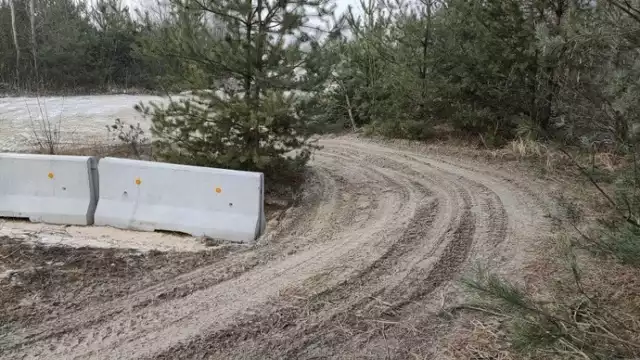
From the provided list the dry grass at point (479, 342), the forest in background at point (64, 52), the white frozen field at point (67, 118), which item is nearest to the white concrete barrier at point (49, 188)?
the white frozen field at point (67, 118)

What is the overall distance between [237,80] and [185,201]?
88.2 inches

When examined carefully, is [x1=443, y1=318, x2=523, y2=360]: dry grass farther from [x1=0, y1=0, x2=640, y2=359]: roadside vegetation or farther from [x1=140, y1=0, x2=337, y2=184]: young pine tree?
[x1=140, y1=0, x2=337, y2=184]: young pine tree

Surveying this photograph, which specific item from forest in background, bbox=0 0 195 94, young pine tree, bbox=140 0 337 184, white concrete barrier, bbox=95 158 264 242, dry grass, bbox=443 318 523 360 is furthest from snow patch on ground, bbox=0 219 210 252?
forest in background, bbox=0 0 195 94

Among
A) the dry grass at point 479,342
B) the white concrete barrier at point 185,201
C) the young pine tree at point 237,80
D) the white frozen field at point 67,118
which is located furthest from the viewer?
the white frozen field at point 67,118

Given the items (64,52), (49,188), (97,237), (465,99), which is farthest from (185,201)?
(64,52)

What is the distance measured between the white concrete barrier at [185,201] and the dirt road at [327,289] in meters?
0.42

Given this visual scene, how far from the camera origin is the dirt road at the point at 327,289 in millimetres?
3932

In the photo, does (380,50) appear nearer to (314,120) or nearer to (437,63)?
(437,63)

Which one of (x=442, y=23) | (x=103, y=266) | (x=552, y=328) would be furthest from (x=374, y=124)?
(x=552, y=328)

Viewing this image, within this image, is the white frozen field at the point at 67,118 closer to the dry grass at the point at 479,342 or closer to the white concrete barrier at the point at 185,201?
the white concrete barrier at the point at 185,201

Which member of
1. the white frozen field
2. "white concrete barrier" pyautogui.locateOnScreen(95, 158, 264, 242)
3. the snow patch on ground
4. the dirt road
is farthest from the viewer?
the white frozen field

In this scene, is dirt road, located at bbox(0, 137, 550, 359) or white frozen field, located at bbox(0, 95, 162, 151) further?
white frozen field, located at bbox(0, 95, 162, 151)

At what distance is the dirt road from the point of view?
393cm

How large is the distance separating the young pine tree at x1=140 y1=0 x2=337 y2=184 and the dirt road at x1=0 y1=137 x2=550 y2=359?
1.25m
